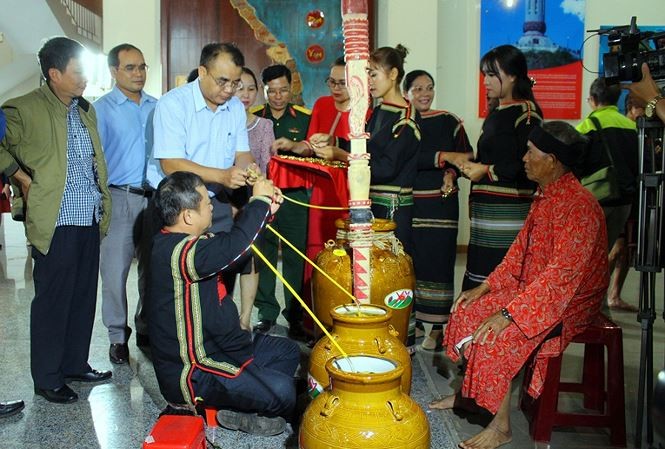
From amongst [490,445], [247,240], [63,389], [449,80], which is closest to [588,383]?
[490,445]

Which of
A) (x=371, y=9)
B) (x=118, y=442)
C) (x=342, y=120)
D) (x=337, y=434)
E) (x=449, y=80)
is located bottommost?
(x=118, y=442)

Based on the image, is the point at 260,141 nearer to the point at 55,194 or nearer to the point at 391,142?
the point at 391,142

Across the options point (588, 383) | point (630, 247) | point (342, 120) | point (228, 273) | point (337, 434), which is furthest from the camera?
point (630, 247)

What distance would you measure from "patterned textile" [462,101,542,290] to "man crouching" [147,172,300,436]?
117 cm

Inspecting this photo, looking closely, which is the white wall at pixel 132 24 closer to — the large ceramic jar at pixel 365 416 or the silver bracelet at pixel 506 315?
the silver bracelet at pixel 506 315

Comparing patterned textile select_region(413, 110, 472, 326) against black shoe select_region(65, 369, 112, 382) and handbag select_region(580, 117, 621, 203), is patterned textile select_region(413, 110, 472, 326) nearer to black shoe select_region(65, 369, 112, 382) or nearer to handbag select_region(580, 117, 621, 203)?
handbag select_region(580, 117, 621, 203)

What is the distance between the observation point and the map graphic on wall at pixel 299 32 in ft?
21.0

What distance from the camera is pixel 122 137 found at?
11.5 ft

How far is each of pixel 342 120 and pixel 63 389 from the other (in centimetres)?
195

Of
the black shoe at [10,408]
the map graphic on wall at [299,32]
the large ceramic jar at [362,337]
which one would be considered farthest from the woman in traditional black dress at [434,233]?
the map graphic on wall at [299,32]

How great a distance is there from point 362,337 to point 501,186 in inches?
54.1

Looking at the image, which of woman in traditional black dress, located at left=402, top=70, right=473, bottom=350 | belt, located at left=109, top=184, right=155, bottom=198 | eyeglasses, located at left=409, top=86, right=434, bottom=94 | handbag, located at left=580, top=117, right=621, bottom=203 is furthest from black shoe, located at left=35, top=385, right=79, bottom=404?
handbag, located at left=580, top=117, right=621, bottom=203

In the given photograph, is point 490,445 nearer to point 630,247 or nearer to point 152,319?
point 152,319

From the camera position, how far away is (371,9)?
6.25 m
